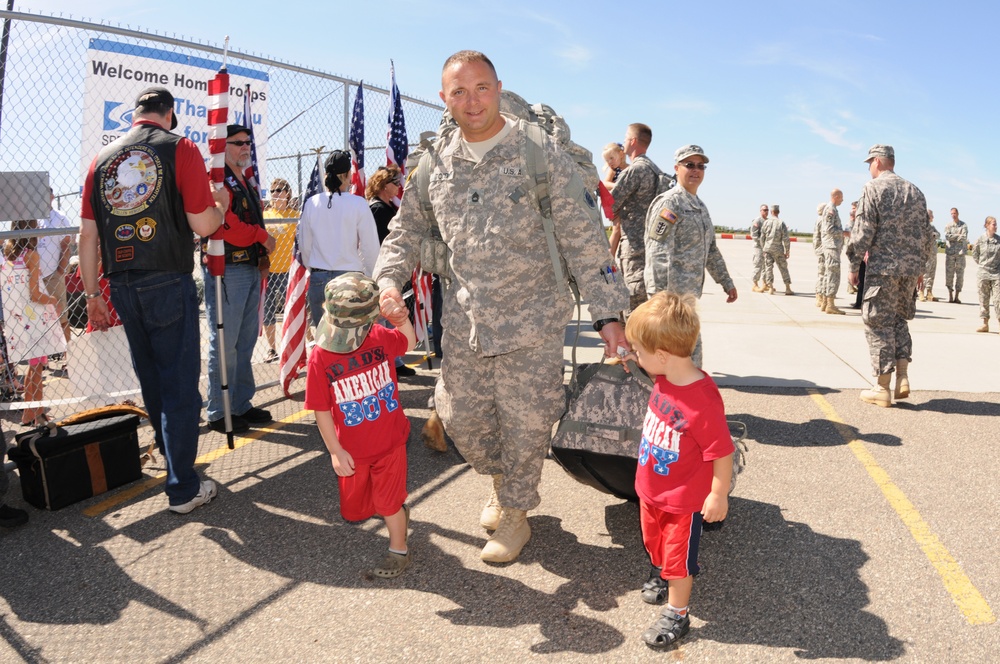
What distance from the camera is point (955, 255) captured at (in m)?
14.7

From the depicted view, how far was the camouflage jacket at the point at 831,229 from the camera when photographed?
42.2 ft

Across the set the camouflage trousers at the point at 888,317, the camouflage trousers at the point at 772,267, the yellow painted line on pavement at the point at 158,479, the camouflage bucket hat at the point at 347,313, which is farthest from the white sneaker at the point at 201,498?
the camouflage trousers at the point at 772,267

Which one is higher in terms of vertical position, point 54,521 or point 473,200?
point 473,200

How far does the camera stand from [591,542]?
350cm

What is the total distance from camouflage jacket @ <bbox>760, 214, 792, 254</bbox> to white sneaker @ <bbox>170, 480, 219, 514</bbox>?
13169mm

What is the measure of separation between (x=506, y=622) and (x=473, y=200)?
1738mm

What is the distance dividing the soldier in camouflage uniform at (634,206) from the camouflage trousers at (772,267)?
9.68 metres

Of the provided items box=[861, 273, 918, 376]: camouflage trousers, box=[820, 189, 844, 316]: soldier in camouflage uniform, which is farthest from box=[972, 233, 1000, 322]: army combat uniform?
box=[861, 273, 918, 376]: camouflage trousers

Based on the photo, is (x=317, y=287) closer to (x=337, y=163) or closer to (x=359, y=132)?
(x=337, y=163)

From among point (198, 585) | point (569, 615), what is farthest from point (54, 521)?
point (569, 615)

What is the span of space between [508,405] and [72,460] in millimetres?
2497

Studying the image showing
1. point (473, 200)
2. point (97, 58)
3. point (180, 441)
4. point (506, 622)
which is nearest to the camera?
point (506, 622)

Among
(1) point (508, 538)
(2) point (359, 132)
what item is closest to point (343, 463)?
(1) point (508, 538)

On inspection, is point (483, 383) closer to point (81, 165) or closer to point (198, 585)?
point (198, 585)
